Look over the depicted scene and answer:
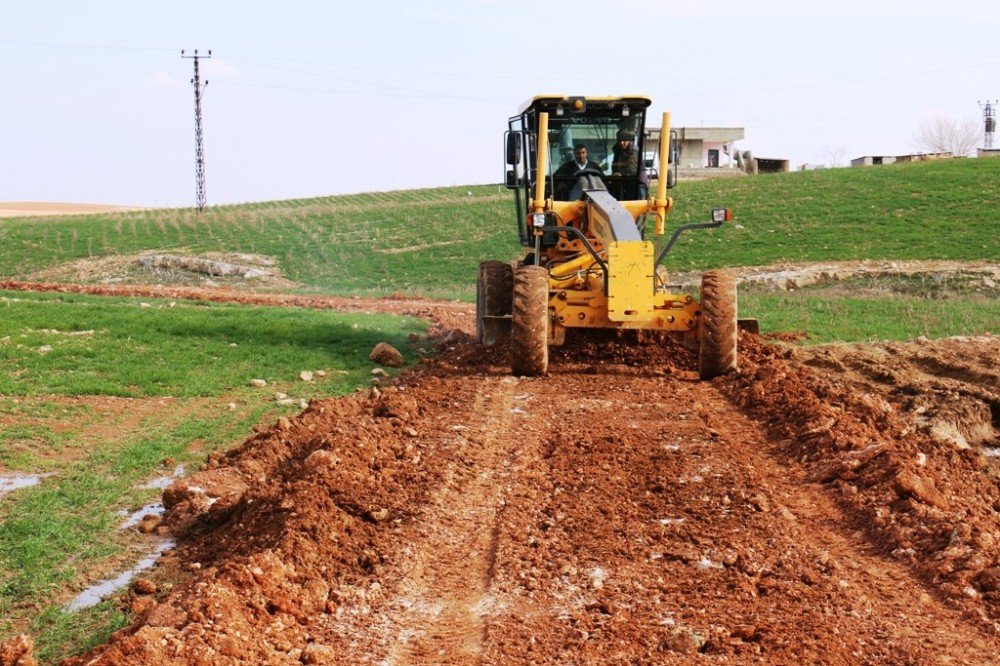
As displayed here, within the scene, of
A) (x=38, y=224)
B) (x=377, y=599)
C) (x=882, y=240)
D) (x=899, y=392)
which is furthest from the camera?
(x=38, y=224)

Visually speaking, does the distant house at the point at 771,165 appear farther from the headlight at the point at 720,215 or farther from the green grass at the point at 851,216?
the headlight at the point at 720,215

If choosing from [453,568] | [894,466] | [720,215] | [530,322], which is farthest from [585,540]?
[720,215]

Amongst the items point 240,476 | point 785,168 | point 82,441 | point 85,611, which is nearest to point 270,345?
point 82,441

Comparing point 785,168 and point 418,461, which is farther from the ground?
point 785,168

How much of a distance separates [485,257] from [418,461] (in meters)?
32.5

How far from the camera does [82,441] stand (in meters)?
10.9

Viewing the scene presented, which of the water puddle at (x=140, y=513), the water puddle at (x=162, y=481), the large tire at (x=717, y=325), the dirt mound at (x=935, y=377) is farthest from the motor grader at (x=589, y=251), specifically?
the water puddle at (x=140, y=513)

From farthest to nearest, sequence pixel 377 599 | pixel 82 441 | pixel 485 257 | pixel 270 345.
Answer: pixel 485 257 → pixel 270 345 → pixel 82 441 → pixel 377 599

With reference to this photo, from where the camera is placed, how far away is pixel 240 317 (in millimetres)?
19250

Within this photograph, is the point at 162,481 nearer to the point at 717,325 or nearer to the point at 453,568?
the point at 453,568

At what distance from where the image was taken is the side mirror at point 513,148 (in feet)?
47.2

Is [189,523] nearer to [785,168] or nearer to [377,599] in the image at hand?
[377,599]

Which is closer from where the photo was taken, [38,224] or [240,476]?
[240,476]

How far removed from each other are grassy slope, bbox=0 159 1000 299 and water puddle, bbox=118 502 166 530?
2208 cm
